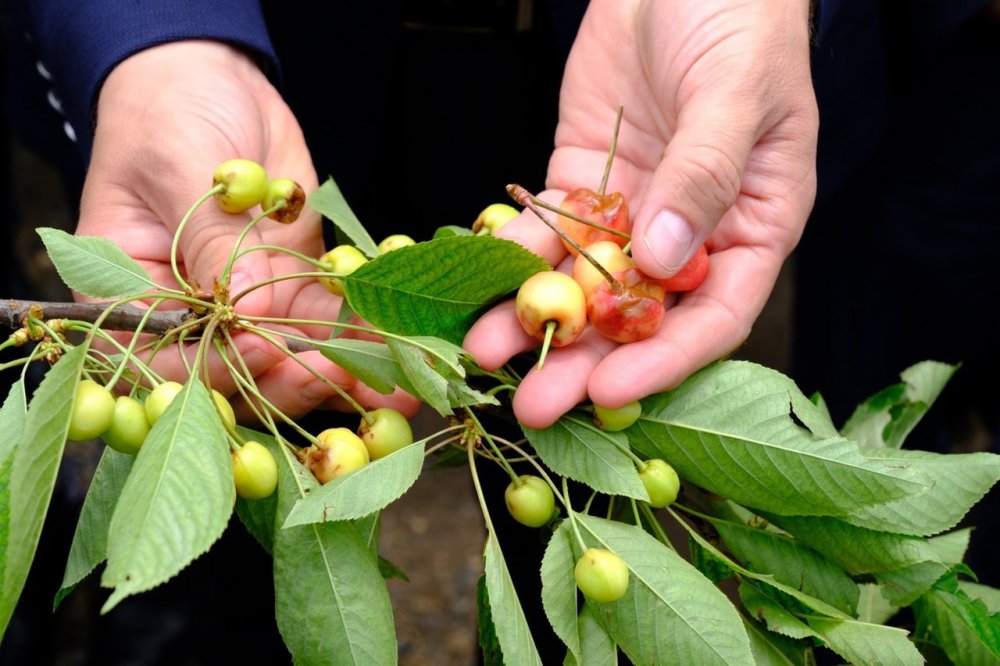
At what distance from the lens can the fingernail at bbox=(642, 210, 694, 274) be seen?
3.15 ft

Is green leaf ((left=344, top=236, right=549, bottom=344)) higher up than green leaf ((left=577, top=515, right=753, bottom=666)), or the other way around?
green leaf ((left=344, top=236, right=549, bottom=344))

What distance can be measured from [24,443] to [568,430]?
0.50 metres

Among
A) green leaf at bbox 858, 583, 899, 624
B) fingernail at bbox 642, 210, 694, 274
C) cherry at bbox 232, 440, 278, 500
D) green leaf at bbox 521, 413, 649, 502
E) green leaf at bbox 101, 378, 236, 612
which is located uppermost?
fingernail at bbox 642, 210, 694, 274

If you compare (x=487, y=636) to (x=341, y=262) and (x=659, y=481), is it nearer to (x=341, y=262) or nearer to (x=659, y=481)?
(x=659, y=481)

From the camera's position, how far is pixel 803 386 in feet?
7.42

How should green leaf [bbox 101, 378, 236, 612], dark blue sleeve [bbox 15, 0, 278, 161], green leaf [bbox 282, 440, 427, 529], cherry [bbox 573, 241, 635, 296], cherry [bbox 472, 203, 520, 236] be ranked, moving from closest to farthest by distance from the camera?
green leaf [bbox 101, 378, 236, 612] → green leaf [bbox 282, 440, 427, 529] → cherry [bbox 573, 241, 635, 296] → cherry [bbox 472, 203, 520, 236] → dark blue sleeve [bbox 15, 0, 278, 161]

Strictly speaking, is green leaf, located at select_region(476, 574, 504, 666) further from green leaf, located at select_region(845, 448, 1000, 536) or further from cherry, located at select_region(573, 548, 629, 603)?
green leaf, located at select_region(845, 448, 1000, 536)

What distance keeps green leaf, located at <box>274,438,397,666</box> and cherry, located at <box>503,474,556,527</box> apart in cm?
16

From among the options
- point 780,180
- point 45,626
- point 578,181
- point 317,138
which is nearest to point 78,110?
point 317,138

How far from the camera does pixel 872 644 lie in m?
0.88

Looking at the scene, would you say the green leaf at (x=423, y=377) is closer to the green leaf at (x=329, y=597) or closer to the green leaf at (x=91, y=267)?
the green leaf at (x=329, y=597)

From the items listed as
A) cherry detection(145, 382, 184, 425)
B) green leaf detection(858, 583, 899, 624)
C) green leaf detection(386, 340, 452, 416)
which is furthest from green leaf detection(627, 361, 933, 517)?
cherry detection(145, 382, 184, 425)

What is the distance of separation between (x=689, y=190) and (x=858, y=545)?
40 cm

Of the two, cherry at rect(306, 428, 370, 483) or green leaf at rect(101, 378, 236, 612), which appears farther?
cherry at rect(306, 428, 370, 483)
